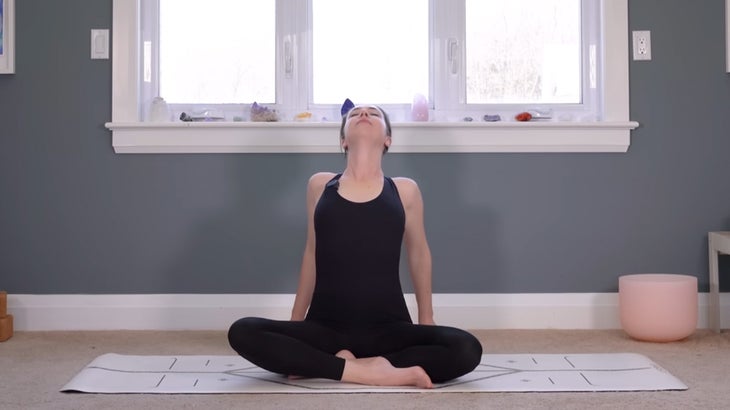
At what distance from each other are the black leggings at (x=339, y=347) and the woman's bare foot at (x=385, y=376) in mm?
29

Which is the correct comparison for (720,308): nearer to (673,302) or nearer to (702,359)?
(673,302)

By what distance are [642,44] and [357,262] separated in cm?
158

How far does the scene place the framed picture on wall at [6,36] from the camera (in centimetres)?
357

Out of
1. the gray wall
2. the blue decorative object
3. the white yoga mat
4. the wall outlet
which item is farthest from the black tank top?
the wall outlet

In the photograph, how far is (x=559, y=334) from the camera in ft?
11.4

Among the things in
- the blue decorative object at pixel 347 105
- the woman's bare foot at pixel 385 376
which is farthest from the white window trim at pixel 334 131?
the woman's bare foot at pixel 385 376

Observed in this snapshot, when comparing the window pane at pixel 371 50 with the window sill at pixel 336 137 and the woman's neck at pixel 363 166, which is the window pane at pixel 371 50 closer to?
the window sill at pixel 336 137

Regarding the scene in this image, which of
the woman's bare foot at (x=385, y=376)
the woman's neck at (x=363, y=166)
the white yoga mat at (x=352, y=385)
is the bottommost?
the white yoga mat at (x=352, y=385)

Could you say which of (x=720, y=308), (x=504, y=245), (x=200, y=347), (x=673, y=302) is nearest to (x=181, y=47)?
(x=200, y=347)

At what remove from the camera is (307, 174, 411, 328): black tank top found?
2.70 meters

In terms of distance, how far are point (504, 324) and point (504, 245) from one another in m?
0.30

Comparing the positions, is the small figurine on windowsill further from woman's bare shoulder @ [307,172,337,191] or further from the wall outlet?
the wall outlet

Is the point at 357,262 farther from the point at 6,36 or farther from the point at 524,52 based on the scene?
the point at 6,36

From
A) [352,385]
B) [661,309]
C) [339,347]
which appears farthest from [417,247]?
[661,309]
